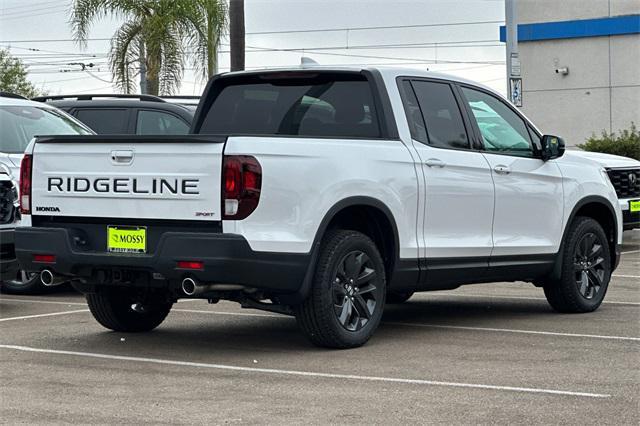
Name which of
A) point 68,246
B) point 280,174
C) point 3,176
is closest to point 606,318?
point 280,174

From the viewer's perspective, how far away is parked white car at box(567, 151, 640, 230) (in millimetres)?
17531

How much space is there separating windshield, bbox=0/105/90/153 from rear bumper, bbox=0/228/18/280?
1591mm

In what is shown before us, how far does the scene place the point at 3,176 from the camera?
39.6 feet

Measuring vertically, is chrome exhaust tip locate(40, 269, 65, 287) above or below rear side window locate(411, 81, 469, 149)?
below

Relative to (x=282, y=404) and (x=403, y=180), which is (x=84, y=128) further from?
(x=282, y=404)

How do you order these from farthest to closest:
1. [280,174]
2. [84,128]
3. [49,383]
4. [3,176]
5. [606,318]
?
1. [84,128]
2. [3,176]
3. [606,318]
4. [280,174]
5. [49,383]

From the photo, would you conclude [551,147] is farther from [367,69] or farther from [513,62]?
[513,62]

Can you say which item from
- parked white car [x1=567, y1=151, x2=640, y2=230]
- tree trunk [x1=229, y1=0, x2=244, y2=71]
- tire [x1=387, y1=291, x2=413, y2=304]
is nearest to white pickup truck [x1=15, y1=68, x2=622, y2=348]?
tire [x1=387, y1=291, x2=413, y2=304]

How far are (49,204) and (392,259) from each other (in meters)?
2.45

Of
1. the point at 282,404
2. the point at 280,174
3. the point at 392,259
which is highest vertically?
the point at 280,174

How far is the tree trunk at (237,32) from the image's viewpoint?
2244 centimetres

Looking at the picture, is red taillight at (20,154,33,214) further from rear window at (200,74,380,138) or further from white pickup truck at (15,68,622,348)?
rear window at (200,74,380,138)

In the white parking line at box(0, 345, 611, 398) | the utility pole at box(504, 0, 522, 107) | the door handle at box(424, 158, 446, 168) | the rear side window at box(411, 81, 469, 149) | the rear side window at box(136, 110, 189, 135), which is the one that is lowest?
the white parking line at box(0, 345, 611, 398)

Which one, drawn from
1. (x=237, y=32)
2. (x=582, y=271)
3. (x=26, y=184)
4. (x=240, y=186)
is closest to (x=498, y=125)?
(x=582, y=271)
